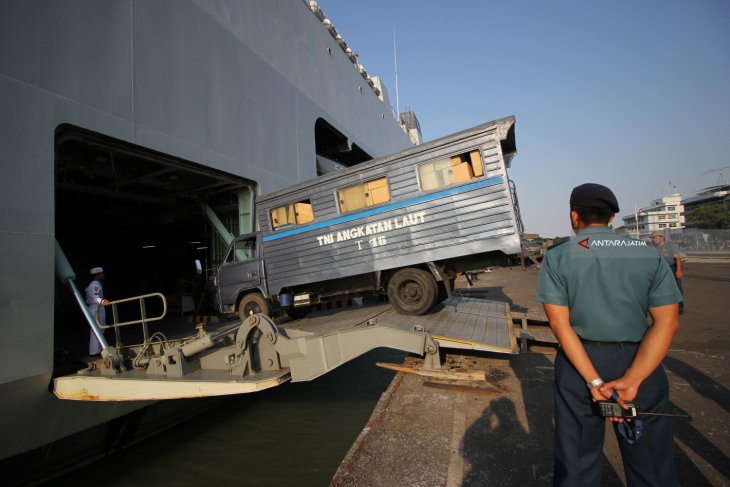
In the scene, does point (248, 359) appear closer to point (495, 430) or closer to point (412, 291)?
point (495, 430)

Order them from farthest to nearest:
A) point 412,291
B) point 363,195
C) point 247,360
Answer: point 363,195 < point 412,291 < point 247,360

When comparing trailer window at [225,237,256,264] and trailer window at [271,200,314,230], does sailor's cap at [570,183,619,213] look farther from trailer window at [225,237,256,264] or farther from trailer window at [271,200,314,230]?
trailer window at [225,237,256,264]

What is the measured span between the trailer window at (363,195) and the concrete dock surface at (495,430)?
9.97 ft

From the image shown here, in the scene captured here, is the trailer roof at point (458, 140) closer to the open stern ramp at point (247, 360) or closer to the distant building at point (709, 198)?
the open stern ramp at point (247, 360)

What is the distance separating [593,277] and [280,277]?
6572 millimetres

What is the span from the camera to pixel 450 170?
19.7 ft

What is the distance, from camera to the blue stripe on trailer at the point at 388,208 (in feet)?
18.8

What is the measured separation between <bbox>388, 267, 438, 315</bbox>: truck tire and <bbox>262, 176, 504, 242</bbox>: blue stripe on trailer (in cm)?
120

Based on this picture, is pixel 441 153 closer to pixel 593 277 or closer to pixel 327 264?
pixel 327 264

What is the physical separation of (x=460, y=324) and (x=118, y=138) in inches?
250

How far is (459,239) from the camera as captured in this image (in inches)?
233

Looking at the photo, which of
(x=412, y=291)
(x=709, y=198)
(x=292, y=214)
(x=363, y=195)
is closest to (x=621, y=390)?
(x=412, y=291)

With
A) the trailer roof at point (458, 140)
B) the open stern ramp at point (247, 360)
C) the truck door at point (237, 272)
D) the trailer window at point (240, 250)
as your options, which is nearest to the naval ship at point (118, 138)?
the open stern ramp at point (247, 360)

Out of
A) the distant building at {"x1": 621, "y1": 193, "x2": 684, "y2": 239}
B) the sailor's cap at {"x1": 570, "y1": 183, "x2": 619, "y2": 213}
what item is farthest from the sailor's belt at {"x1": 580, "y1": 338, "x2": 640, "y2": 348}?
the distant building at {"x1": 621, "y1": 193, "x2": 684, "y2": 239}
